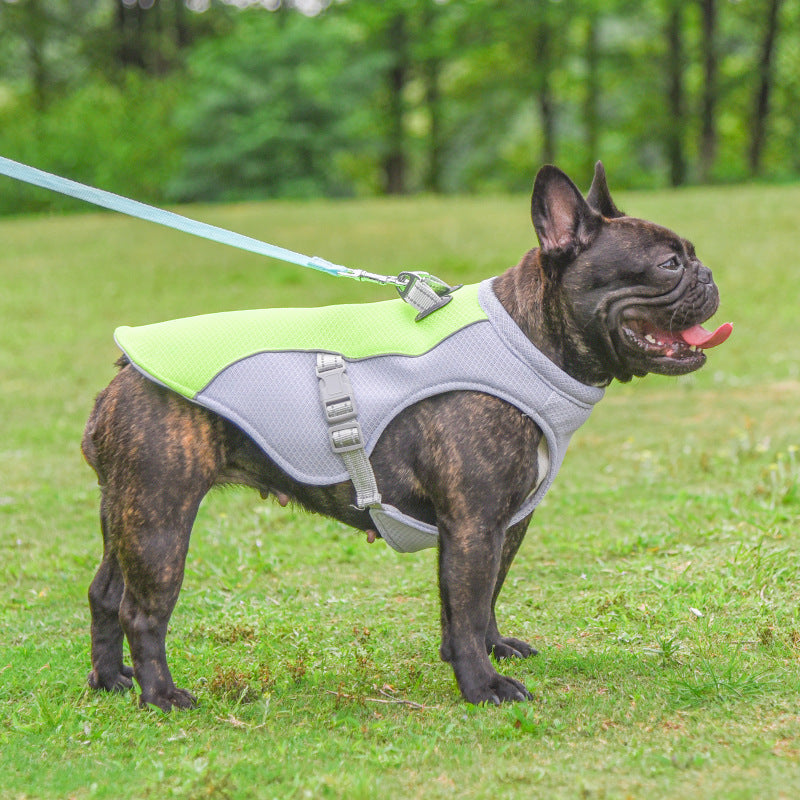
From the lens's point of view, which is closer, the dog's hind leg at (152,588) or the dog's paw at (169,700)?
the dog's hind leg at (152,588)

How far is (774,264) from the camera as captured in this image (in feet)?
52.9

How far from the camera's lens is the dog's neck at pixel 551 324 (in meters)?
4.25

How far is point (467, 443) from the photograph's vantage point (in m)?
4.11

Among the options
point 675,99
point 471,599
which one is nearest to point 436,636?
point 471,599

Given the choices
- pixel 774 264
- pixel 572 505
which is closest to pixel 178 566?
pixel 572 505

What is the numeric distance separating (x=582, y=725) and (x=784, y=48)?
42980 mm

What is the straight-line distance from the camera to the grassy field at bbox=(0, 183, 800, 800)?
11.8 ft

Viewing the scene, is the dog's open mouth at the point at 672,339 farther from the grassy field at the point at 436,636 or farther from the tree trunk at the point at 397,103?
the tree trunk at the point at 397,103

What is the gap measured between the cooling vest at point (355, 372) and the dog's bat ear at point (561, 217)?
1.13ft

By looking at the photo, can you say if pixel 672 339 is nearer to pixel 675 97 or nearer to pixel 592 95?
pixel 675 97

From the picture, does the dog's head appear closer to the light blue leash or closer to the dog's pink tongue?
the dog's pink tongue

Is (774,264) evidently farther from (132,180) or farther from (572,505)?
(132,180)

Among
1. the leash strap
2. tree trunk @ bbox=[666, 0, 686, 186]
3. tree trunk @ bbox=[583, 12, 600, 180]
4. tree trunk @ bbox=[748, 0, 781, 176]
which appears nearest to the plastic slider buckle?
the leash strap

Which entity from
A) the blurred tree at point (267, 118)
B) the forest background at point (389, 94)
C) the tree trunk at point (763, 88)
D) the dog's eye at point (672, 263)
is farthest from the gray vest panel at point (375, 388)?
the tree trunk at point (763, 88)
